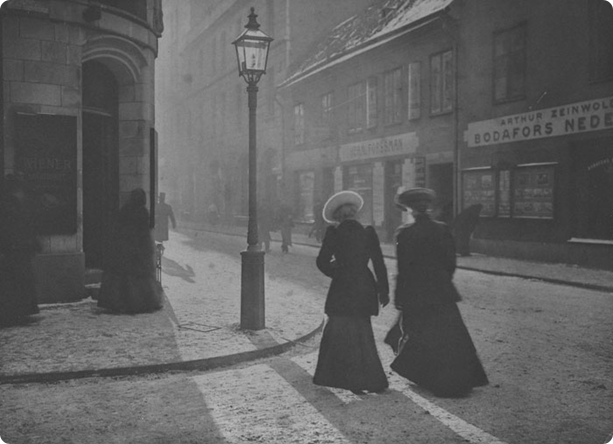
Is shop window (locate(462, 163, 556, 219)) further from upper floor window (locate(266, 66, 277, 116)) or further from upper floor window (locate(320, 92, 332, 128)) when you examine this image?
upper floor window (locate(266, 66, 277, 116))

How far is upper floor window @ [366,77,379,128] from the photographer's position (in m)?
23.8

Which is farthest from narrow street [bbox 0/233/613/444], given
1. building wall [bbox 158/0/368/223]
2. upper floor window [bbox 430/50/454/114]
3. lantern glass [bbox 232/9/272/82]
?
building wall [bbox 158/0/368/223]

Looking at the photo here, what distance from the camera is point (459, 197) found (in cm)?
1912

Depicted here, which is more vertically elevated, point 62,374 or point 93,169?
point 93,169

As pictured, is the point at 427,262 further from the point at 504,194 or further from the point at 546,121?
the point at 504,194

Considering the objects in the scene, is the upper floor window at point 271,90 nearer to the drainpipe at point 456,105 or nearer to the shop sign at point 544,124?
the drainpipe at point 456,105

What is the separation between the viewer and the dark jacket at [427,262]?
5.47 meters

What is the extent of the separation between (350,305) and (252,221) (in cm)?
292

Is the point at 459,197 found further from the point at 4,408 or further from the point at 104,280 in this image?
the point at 4,408

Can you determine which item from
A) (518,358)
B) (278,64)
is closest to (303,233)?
(278,64)

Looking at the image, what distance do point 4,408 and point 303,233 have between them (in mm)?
24459

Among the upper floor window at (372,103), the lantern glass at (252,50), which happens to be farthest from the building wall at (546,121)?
the lantern glass at (252,50)

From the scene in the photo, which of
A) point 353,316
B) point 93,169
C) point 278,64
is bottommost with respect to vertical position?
point 353,316

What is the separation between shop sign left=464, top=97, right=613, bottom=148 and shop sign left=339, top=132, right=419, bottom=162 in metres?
3.09
